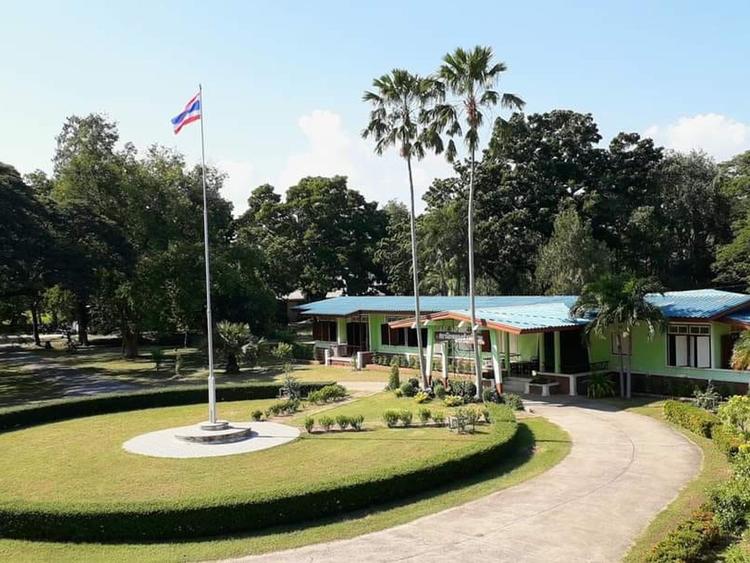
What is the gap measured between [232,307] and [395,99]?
2375 centimetres

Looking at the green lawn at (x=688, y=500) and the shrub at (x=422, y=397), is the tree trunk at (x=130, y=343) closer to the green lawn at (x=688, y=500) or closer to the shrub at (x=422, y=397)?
the shrub at (x=422, y=397)

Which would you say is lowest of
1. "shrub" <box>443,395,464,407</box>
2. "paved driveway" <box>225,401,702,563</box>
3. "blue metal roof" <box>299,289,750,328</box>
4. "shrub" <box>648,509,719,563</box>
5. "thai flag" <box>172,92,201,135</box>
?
"paved driveway" <box>225,401,702,563</box>

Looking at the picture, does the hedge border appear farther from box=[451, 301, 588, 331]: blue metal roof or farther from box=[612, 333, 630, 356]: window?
box=[612, 333, 630, 356]: window

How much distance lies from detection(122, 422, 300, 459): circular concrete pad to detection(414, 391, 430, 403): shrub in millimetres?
6906

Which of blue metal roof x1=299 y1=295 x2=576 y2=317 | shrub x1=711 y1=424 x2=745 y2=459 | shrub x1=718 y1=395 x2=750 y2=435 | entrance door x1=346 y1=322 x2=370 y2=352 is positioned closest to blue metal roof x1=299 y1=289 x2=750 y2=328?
blue metal roof x1=299 y1=295 x2=576 y2=317

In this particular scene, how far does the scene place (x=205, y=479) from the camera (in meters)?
16.3

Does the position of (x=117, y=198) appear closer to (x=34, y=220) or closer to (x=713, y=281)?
(x=34, y=220)

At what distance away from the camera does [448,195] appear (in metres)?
59.4

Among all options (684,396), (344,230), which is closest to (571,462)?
(684,396)

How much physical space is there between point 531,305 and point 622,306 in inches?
337

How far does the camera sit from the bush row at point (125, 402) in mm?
25408

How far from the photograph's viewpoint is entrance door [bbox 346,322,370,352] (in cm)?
4331

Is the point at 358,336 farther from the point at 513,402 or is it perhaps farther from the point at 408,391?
the point at 513,402

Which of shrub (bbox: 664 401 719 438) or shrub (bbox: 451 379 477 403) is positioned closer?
shrub (bbox: 664 401 719 438)
